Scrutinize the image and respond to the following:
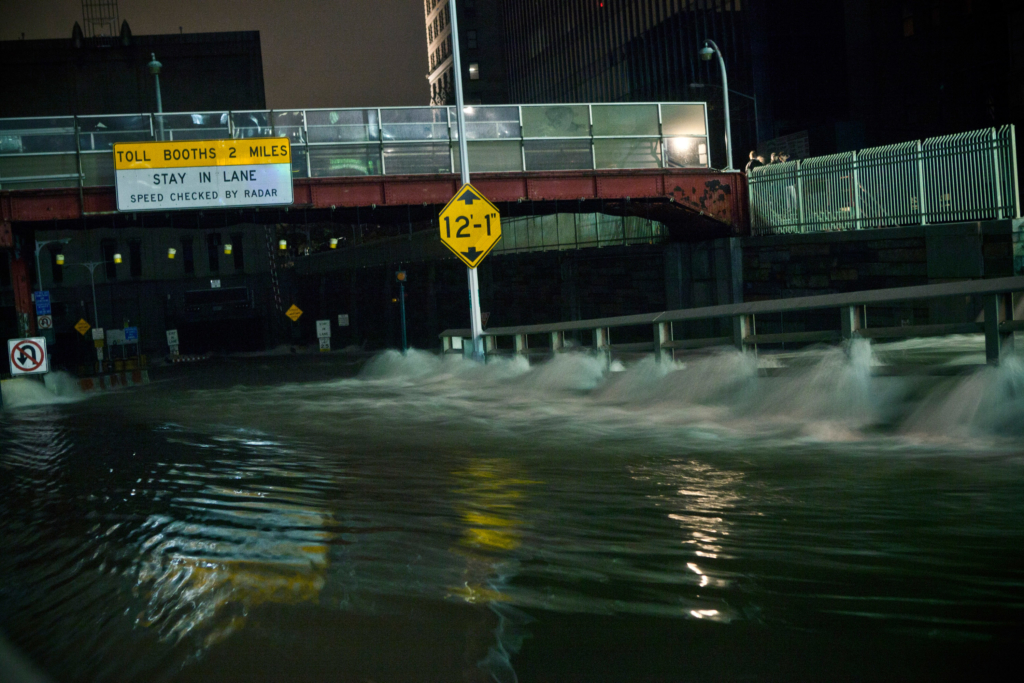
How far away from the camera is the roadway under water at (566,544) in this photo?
3984mm

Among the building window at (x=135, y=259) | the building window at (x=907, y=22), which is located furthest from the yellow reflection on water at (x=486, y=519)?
the building window at (x=135, y=259)

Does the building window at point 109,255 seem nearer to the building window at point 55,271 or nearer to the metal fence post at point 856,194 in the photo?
the building window at point 55,271

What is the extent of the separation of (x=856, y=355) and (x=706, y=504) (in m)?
3.97

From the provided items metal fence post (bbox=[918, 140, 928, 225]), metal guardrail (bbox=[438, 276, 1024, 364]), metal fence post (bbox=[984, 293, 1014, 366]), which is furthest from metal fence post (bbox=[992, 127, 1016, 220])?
metal fence post (bbox=[984, 293, 1014, 366])

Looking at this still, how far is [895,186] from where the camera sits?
23438 mm

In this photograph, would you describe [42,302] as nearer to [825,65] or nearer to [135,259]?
[135,259]

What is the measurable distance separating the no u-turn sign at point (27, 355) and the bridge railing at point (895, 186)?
18.6 metres

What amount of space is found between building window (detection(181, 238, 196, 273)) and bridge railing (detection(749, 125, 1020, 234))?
48556 millimetres

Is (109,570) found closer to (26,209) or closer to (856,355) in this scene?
(856,355)

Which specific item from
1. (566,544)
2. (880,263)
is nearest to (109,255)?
(880,263)

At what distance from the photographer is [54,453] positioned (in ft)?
37.1

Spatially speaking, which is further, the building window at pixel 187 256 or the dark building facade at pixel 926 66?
the building window at pixel 187 256

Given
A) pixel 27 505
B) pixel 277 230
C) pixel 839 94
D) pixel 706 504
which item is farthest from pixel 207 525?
pixel 277 230

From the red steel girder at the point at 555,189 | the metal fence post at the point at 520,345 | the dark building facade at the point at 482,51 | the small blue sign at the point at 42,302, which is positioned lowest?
the metal fence post at the point at 520,345
